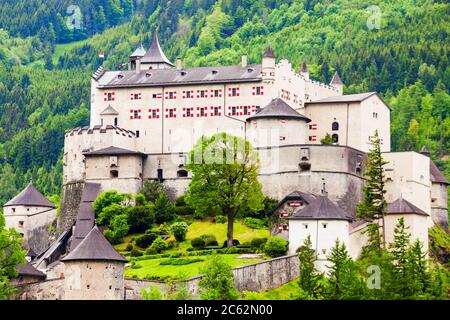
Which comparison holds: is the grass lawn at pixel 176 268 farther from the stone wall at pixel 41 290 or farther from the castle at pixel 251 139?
the castle at pixel 251 139

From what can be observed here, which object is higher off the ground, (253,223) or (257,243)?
(253,223)

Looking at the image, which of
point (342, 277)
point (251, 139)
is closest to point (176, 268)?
point (342, 277)

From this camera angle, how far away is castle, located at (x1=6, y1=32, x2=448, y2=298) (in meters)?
105

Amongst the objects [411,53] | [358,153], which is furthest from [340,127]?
[411,53]

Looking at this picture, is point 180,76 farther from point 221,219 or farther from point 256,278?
point 256,278

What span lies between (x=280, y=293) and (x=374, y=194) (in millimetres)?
14084

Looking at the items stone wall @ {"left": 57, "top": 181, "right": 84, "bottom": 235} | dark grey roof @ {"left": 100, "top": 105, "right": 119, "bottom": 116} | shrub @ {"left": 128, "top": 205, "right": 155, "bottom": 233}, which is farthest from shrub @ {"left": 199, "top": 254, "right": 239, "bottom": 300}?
dark grey roof @ {"left": 100, "top": 105, "right": 119, "bottom": 116}

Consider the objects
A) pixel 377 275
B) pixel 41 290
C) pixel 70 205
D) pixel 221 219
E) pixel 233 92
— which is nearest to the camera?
pixel 377 275

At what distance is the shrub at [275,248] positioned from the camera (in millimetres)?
93125

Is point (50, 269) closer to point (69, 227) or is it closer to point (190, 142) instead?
point (69, 227)

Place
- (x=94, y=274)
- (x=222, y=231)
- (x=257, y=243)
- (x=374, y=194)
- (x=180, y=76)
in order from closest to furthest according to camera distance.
→ (x=94, y=274), (x=257, y=243), (x=374, y=194), (x=222, y=231), (x=180, y=76)

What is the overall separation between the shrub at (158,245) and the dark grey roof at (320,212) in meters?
12.5

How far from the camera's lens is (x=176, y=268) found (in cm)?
9331
